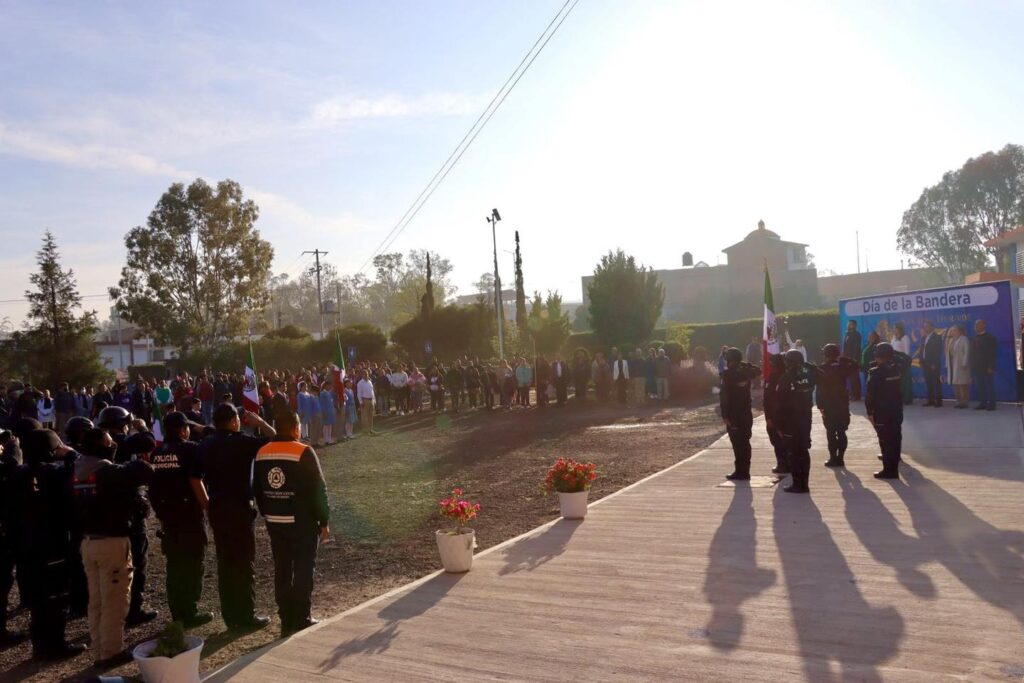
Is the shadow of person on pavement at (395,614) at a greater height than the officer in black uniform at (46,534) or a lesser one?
lesser

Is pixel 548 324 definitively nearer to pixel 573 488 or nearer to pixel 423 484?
pixel 423 484

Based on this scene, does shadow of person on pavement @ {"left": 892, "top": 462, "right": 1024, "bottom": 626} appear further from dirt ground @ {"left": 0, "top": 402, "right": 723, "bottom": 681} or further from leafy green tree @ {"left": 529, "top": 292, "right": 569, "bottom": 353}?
leafy green tree @ {"left": 529, "top": 292, "right": 569, "bottom": 353}

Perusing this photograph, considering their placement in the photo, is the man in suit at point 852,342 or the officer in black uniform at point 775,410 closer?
the officer in black uniform at point 775,410

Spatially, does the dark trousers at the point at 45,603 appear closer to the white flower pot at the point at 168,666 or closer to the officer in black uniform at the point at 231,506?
the officer in black uniform at the point at 231,506

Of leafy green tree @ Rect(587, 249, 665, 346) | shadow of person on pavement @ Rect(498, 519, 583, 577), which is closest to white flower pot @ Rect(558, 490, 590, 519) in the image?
shadow of person on pavement @ Rect(498, 519, 583, 577)

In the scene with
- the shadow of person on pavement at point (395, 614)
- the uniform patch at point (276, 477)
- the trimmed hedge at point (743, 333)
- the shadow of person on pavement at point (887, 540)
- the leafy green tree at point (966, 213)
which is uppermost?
the leafy green tree at point (966, 213)

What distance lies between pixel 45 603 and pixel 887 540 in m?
7.31

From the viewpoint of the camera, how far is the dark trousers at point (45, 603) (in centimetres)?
684

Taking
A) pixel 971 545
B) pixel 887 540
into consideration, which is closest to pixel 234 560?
pixel 887 540

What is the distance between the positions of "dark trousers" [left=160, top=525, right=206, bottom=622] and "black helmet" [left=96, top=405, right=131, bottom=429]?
37.1 inches

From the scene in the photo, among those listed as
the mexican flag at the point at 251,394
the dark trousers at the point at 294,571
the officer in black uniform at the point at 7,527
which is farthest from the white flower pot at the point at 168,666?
the mexican flag at the point at 251,394

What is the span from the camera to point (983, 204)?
196ft

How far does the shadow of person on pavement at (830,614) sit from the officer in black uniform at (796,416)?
1.96m

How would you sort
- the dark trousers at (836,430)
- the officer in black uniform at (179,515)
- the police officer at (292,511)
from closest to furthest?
the police officer at (292,511) < the officer in black uniform at (179,515) < the dark trousers at (836,430)
